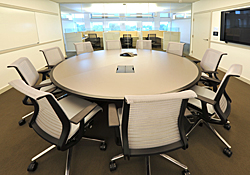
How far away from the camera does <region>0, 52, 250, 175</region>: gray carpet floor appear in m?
1.75

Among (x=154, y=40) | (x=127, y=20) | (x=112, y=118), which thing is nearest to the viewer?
(x=112, y=118)

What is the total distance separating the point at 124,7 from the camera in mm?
7594

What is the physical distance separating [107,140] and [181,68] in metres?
1.52

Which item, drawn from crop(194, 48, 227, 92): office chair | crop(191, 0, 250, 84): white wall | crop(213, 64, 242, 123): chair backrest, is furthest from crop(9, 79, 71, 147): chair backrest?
crop(191, 0, 250, 84): white wall

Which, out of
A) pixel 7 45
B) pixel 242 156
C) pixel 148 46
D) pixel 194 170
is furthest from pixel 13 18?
pixel 242 156

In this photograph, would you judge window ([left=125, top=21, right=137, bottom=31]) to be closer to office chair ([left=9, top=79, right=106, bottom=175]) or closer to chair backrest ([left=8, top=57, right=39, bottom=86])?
chair backrest ([left=8, top=57, right=39, bottom=86])

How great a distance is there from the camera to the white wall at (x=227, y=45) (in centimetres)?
429

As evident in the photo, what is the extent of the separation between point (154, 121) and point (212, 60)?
220 cm

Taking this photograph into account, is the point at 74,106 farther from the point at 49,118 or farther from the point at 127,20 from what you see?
the point at 127,20

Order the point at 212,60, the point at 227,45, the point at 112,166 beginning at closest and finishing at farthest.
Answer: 1. the point at 112,166
2. the point at 212,60
3. the point at 227,45

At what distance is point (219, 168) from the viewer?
1.75 meters

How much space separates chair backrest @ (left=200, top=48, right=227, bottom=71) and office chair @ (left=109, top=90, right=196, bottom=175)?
1.86 meters

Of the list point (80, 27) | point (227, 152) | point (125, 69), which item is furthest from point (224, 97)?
point (80, 27)

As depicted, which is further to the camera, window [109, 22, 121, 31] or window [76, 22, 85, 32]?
window [109, 22, 121, 31]
